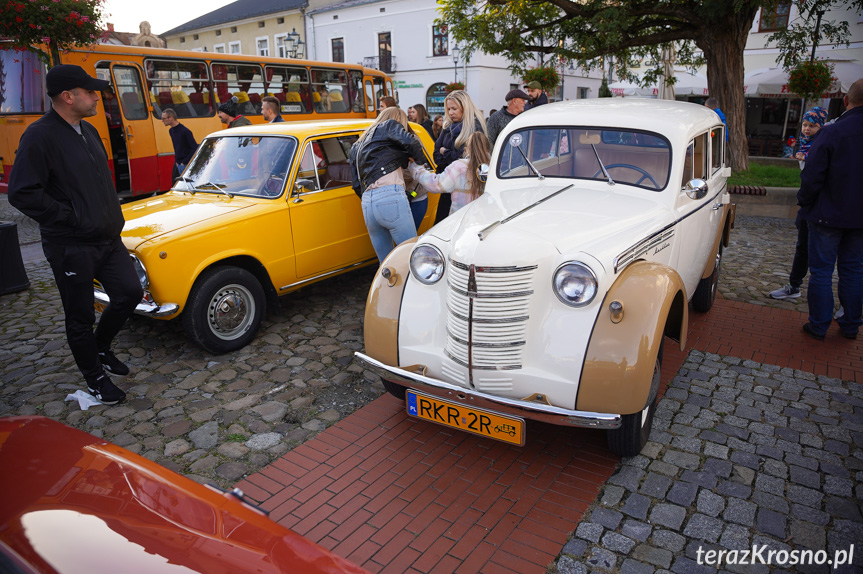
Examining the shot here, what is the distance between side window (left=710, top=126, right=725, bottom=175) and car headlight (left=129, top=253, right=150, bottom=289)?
4.99 metres

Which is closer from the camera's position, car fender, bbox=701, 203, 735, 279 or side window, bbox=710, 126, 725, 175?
side window, bbox=710, 126, 725, 175

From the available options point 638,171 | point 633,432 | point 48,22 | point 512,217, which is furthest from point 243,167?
point 48,22

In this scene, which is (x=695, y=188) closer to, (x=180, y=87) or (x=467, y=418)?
(x=467, y=418)

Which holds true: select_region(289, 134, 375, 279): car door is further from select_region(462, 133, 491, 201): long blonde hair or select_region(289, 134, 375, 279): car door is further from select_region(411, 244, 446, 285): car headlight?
select_region(411, 244, 446, 285): car headlight

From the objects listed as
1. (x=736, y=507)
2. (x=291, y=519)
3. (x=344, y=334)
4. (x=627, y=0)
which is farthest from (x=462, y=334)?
(x=627, y=0)

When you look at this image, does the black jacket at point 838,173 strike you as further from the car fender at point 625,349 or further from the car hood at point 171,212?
the car hood at point 171,212

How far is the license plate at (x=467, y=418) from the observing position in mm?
3150

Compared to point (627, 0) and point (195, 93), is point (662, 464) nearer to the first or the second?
point (627, 0)

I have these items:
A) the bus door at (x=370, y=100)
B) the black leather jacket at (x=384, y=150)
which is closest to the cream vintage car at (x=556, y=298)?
the black leather jacket at (x=384, y=150)

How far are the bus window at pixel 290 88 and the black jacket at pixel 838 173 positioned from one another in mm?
11907

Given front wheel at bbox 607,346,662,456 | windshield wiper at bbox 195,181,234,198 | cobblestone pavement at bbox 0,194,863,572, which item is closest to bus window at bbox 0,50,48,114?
cobblestone pavement at bbox 0,194,863,572

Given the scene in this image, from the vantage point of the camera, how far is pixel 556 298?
325 cm

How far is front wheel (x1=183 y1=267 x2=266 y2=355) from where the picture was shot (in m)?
4.77

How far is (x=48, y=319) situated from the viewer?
19.6ft
